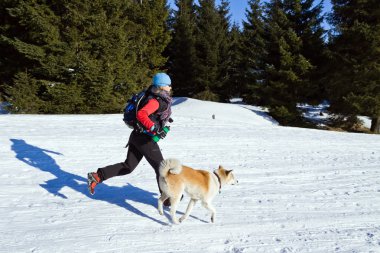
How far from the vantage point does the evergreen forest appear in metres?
17.2

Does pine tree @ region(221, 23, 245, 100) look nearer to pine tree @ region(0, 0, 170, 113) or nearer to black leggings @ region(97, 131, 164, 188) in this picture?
pine tree @ region(0, 0, 170, 113)

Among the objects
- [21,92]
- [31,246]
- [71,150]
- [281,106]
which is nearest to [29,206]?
[31,246]

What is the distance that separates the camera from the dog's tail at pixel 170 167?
4.43 m

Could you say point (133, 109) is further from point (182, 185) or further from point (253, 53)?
point (253, 53)

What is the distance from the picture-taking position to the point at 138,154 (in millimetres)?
5023

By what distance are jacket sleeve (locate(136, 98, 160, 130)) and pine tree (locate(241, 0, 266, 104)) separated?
67.6 feet

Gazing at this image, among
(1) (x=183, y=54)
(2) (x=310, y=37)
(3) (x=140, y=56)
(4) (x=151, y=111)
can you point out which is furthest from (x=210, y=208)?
(1) (x=183, y=54)

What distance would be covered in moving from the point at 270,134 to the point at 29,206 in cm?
869

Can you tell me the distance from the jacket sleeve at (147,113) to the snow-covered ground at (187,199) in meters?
1.46

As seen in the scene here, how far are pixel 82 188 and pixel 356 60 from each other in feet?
64.5

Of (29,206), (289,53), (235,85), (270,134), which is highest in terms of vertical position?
(289,53)

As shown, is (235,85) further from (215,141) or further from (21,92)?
(215,141)

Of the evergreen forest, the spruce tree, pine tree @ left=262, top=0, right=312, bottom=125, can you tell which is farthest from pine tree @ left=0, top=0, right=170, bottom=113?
the spruce tree

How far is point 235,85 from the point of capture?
34562 millimetres
